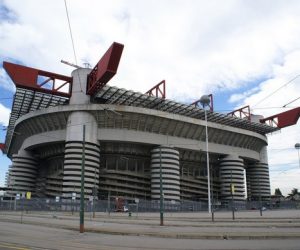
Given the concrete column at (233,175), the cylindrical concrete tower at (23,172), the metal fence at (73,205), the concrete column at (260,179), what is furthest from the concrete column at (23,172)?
the concrete column at (260,179)

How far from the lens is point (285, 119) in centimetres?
8775

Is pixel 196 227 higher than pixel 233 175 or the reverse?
the reverse

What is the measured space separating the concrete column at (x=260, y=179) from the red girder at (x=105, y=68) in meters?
48.7

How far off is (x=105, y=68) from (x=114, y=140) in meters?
17.2

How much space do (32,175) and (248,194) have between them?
5222cm

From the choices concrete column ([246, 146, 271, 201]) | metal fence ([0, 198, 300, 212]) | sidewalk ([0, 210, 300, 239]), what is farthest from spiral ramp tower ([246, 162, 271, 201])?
sidewalk ([0, 210, 300, 239])

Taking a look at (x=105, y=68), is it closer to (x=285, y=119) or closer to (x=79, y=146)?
(x=79, y=146)

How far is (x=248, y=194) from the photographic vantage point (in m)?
95.9

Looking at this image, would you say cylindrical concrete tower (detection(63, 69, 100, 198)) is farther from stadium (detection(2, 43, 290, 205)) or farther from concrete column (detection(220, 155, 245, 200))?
concrete column (detection(220, 155, 245, 200))

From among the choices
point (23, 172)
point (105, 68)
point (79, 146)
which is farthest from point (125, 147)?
point (105, 68)

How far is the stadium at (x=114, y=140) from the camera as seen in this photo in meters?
61.5

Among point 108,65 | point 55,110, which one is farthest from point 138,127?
point 108,65

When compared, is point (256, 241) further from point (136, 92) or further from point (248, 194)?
point (248, 194)

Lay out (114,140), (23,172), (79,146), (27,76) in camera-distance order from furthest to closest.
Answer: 1. (23,172)
2. (114,140)
3. (79,146)
4. (27,76)
